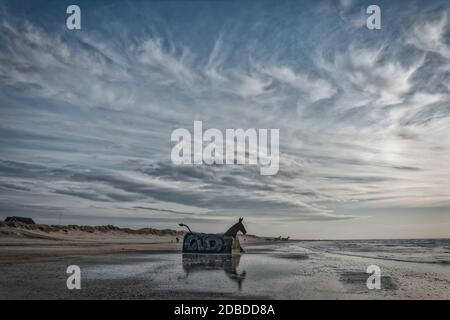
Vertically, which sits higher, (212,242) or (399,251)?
(212,242)

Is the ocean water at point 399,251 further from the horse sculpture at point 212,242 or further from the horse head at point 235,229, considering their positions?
the horse sculpture at point 212,242

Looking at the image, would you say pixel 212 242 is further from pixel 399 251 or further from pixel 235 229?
pixel 399 251

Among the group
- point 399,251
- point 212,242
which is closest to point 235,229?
point 212,242

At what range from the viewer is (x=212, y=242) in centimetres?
4078

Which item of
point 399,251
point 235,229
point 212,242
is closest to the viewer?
point 212,242

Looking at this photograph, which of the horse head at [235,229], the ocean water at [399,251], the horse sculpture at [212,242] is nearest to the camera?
Answer: the horse sculpture at [212,242]

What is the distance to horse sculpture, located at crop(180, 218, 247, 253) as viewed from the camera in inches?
1602

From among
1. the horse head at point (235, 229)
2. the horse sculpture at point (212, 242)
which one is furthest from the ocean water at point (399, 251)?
the horse sculpture at point (212, 242)

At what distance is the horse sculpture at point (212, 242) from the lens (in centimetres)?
4069

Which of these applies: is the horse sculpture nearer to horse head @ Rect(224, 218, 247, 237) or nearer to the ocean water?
horse head @ Rect(224, 218, 247, 237)

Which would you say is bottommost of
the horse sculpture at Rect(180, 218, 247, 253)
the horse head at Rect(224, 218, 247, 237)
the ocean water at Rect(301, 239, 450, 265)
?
the ocean water at Rect(301, 239, 450, 265)

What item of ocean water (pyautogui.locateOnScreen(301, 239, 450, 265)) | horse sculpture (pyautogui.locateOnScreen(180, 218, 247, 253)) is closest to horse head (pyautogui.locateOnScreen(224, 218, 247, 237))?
horse sculpture (pyautogui.locateOnScreen(180, 218, 247, 253))
